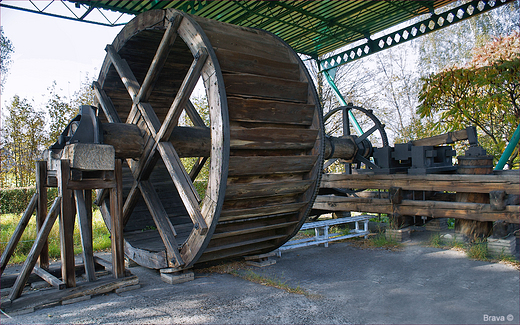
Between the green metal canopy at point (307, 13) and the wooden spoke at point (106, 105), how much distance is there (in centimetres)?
263

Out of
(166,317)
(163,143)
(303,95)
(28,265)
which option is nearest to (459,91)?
(303,95)

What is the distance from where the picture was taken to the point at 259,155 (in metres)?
4.56

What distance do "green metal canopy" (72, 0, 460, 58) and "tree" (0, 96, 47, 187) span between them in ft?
12.7

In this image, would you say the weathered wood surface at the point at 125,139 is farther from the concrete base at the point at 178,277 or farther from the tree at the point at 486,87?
the tree at the point at 486,87

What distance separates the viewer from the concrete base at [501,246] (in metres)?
4.93

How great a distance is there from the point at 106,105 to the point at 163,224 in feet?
7.84

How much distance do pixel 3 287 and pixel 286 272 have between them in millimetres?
3146

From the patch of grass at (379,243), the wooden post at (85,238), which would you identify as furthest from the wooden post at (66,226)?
the patch of grass at (379,243)

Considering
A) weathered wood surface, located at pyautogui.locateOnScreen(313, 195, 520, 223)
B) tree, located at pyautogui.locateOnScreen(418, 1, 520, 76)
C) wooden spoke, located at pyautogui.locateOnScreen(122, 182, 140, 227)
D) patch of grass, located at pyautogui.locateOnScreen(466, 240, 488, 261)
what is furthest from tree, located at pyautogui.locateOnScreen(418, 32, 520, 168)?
tree, located at pyautogui.locateOnScreen(418, 1, 520, 76)

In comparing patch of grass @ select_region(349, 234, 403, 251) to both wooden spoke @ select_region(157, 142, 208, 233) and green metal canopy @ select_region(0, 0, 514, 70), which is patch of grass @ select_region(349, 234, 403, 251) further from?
green metal canopy @ select_region(0, 0, 514, 70)

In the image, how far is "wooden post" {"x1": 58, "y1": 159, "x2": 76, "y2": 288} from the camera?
395 cm

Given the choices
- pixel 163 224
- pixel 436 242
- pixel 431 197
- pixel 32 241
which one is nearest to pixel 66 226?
pixel 163 224

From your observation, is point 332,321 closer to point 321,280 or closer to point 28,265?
point 321,280

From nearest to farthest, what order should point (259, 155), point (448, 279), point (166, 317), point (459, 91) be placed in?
1. point (166, 317)
2. point (448, 279)
3. point (259, 155)
4. point (459, 91)
